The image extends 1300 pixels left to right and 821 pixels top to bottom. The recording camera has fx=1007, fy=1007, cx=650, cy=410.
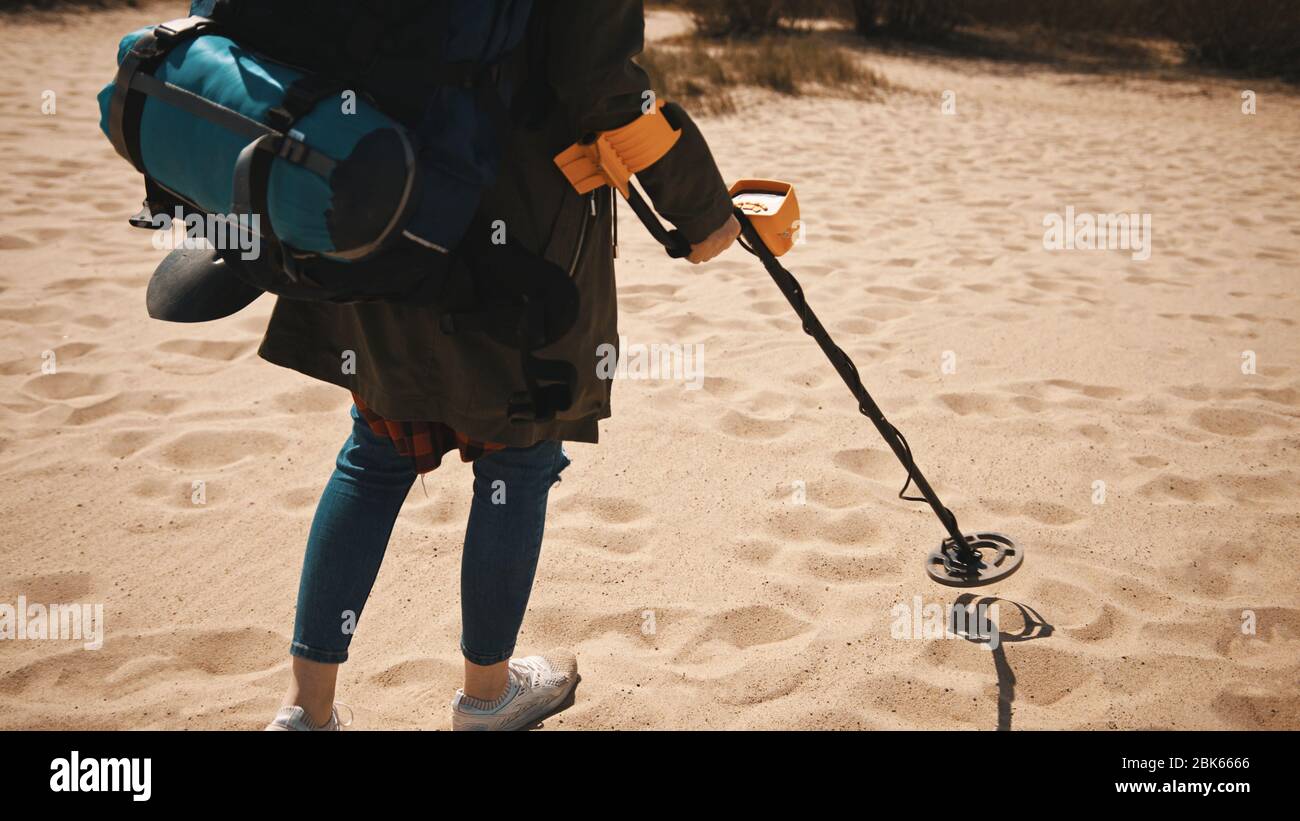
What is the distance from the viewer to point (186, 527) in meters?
2.43

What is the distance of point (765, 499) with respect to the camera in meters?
2.61

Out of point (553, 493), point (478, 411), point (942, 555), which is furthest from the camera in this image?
point (553, 493)

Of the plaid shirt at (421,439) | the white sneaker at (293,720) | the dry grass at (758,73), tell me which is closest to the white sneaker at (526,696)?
the white sneaker at (293,720)

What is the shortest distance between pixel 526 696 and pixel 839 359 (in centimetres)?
85

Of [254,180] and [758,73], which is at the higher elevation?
[254,180]

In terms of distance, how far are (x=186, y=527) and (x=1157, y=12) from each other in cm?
1375

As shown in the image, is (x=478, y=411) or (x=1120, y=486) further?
(x=1120, y=486)

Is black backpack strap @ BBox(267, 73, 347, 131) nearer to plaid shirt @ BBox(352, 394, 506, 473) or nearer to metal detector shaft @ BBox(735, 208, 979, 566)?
plaid shirt @ BBox(352, 394, 506, 473)

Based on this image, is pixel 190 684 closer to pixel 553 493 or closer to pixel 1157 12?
pixel 553 493

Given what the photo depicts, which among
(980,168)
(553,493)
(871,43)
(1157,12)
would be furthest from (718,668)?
(1157,12)

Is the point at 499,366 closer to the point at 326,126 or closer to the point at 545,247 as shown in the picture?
the point at 545,247

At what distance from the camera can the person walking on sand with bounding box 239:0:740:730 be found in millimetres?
1303

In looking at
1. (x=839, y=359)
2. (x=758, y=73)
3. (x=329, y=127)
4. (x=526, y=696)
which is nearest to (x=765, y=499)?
(x=839, y=359)

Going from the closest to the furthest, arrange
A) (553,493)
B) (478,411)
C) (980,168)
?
(478,411) → (553,493) → (980,168)
